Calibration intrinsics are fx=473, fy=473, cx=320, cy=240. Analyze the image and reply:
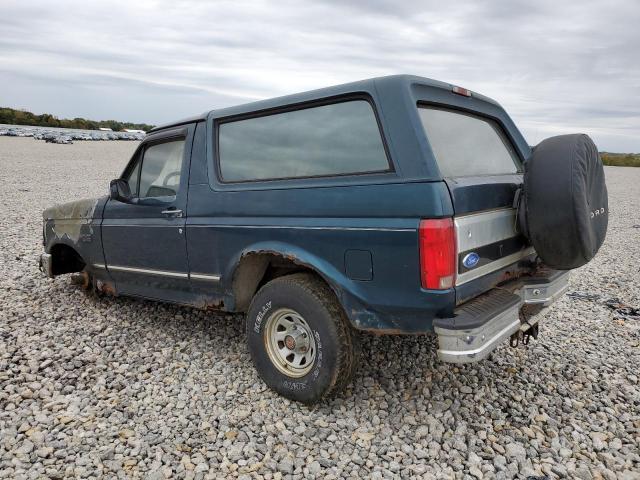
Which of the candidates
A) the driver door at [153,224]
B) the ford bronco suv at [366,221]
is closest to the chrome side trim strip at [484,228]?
the ford bronco suv at [366,221]

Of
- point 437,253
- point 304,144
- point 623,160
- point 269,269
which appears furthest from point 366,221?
point 623,160

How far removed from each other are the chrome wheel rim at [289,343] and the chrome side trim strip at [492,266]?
1022 millimetres

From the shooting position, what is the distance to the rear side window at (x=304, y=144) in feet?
9.25

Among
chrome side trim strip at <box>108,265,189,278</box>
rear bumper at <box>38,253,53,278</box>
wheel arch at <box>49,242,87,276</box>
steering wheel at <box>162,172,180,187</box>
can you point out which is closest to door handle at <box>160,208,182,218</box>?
steering wheel at <box>162,172,180,187</box>

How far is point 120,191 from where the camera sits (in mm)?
4160

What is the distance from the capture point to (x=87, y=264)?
4797 millimetres

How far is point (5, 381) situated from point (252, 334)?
6.07 ft

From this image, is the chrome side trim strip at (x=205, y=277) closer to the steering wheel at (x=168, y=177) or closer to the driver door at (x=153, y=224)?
the driver door at (x=153, y=224)

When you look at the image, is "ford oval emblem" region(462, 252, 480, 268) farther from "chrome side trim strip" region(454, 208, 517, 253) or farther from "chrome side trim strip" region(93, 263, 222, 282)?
"chrome side trim strip" region(93, 263, 222, 282)

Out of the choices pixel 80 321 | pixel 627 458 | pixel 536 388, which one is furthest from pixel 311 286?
pixel 80 321

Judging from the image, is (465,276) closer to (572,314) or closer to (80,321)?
(572,314)

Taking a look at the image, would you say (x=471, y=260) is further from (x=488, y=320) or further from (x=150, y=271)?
(x=150, y=271)

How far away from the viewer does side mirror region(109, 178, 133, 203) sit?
4098 mm

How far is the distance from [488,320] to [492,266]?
0.46 meters
